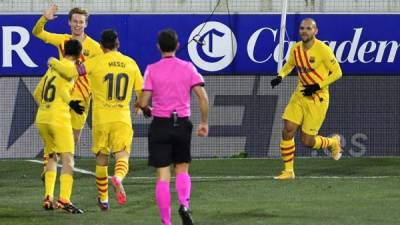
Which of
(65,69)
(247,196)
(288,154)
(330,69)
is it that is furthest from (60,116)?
(330,69)

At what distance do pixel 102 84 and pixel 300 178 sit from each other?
4519mm

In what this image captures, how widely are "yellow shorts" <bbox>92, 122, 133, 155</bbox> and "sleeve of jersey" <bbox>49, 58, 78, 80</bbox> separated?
60 centimetres

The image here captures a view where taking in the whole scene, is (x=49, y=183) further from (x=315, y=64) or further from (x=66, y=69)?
(x=315, y=64)

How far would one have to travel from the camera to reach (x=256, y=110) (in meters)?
20.5

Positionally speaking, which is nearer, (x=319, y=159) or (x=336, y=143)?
(x=336, y=143)

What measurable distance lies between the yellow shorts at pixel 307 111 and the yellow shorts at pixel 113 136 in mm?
3976

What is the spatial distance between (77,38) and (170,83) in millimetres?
3787

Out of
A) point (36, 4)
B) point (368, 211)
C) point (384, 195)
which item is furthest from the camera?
point (36, 4)

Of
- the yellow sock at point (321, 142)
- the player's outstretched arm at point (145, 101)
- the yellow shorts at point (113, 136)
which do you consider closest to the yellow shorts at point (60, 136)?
the yellow shorts at point (113, 136)

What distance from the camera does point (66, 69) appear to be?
476 inches

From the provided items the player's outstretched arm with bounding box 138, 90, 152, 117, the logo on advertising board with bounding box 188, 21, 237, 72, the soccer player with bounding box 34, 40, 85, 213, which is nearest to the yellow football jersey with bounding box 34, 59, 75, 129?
the soccer player with bounding box 34, 40, 85, 213

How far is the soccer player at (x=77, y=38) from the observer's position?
46.6 feet

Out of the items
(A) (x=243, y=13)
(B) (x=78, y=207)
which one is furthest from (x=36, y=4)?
(B) (x=78, y=207)

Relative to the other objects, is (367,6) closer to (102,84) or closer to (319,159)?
(319,159)
